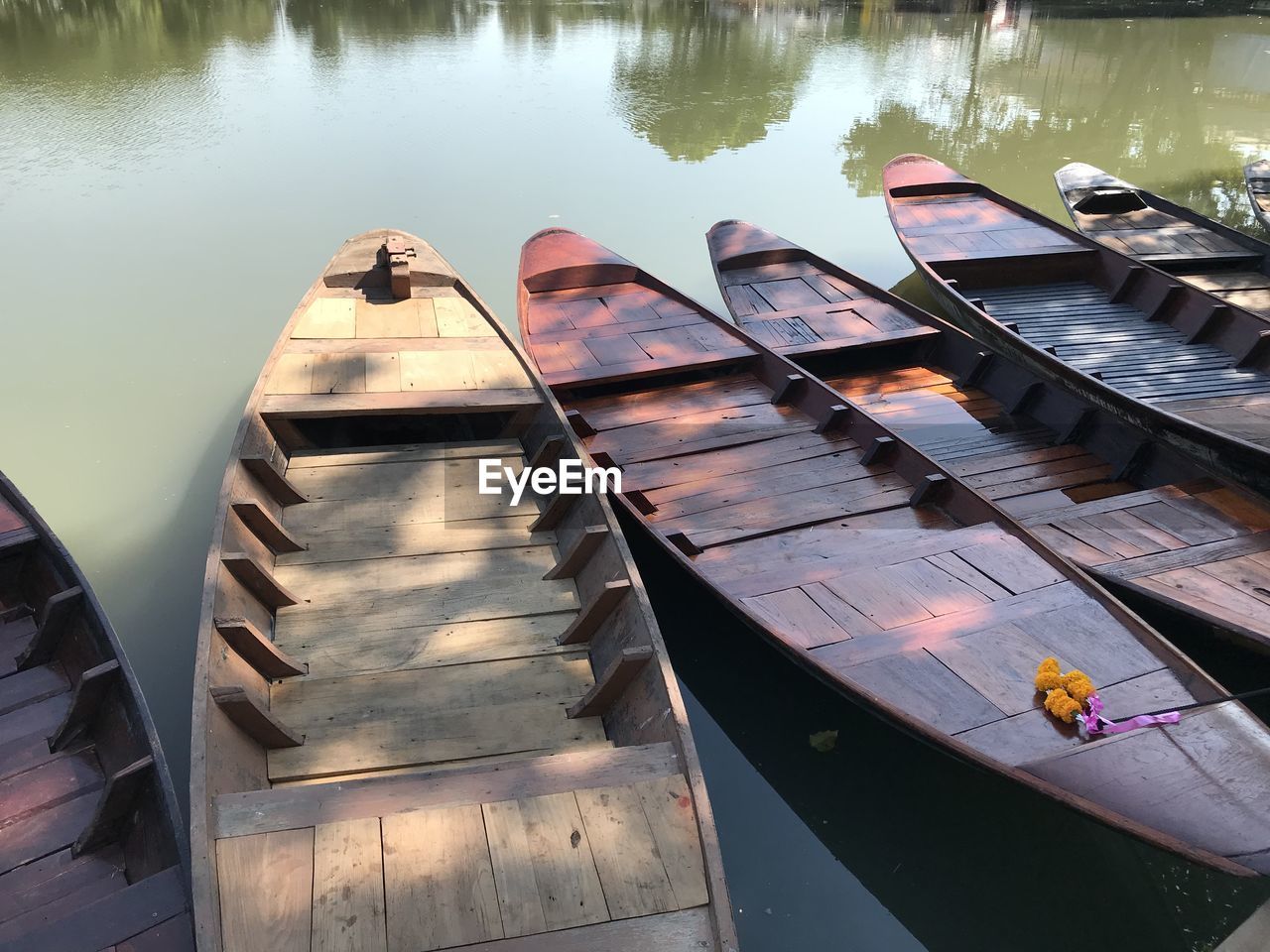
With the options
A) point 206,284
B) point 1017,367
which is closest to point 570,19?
point 206,284

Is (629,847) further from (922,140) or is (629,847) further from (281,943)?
(922,140)

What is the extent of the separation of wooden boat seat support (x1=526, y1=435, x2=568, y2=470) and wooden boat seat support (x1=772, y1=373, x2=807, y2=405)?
174cm

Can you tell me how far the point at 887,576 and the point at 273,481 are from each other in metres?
3.04

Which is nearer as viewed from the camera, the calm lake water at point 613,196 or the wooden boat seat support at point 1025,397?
the calm lake water at point 613,196

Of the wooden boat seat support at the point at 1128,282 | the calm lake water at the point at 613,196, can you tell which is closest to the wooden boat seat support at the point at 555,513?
the calm lake water at the point at 613,196

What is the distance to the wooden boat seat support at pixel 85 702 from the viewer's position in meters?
3.43

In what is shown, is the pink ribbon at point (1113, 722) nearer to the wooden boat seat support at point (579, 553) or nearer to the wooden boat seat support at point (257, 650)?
the wooden boat seat support at point (579, 553)

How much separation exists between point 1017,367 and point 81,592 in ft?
18.8

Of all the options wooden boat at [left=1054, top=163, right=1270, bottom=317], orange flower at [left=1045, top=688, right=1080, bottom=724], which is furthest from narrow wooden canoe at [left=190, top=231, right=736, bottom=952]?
wooden boat at [left=1054, top=163, right=1270, bottom=317]

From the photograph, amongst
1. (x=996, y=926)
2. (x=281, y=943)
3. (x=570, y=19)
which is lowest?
(x=996, y=926)

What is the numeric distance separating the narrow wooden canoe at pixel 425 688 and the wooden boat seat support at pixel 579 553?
0.05ft

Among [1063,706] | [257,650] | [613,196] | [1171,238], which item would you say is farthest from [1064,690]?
[613,196]

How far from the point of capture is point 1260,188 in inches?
401

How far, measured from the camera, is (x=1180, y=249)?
8.36 metres
